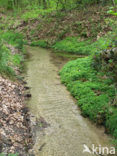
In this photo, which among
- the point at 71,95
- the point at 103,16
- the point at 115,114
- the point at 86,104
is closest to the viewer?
the point at 115,114

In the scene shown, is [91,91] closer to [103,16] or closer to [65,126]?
[65,126]

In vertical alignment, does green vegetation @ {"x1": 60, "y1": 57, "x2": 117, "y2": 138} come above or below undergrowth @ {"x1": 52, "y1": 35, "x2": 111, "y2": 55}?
below

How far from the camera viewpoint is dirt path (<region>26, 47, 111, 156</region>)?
5278 millimetres

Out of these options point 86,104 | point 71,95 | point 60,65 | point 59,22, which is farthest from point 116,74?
point 59,22

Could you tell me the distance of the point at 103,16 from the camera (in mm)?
19859

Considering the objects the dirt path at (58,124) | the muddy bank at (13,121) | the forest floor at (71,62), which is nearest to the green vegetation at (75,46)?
the forest floor at (71,62)

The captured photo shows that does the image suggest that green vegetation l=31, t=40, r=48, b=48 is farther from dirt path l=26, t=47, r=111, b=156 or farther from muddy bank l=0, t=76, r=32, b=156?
muddy bank l=0, t=76, r=32, b=156

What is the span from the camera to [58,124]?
6.44m

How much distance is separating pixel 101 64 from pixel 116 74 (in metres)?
2.22

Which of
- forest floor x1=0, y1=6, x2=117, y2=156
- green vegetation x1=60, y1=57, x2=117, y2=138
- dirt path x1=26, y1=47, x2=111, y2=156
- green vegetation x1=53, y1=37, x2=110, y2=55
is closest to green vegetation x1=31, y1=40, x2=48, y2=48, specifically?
forest floor x1=0, y1=6, x2=117, y2=156

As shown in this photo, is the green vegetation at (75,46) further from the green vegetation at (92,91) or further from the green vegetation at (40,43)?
the green vegetation at (92,91)

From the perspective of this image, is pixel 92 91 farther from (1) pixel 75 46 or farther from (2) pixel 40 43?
(2) pixel 40 43

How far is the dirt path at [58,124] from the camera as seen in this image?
528cm

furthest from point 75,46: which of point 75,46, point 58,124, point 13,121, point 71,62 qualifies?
point 13,121
